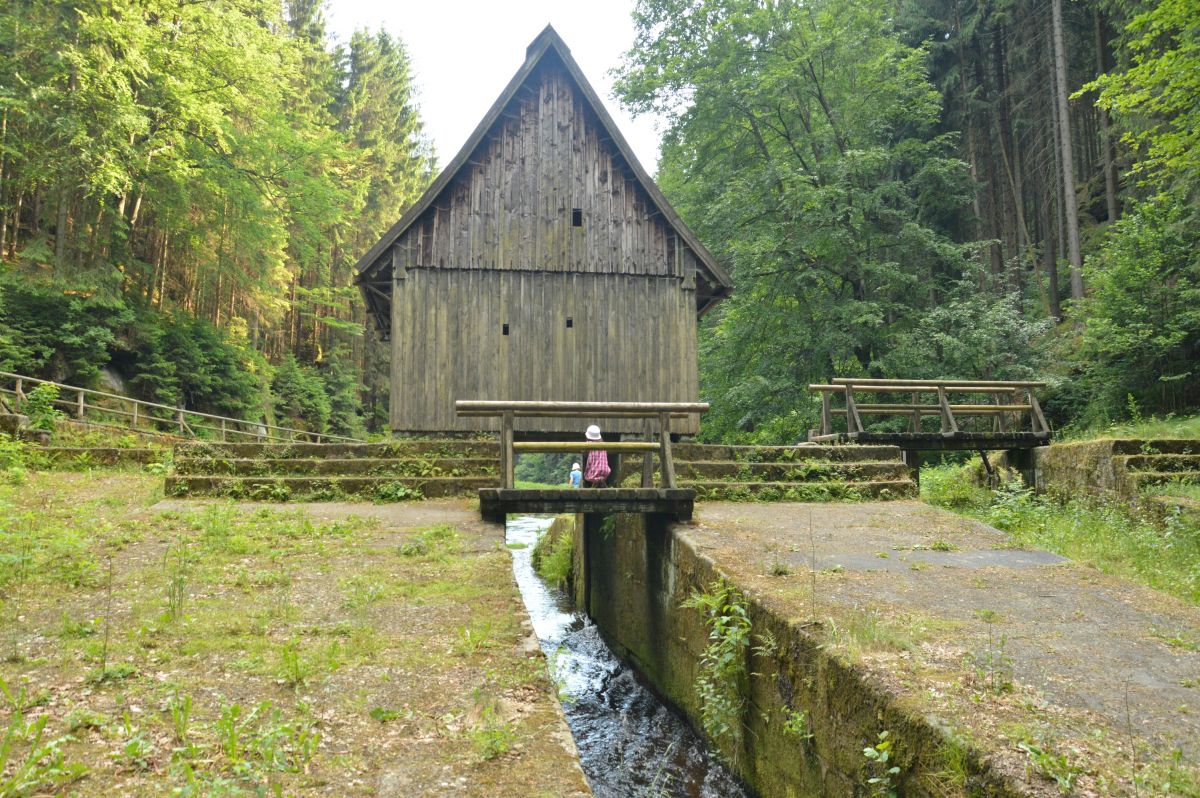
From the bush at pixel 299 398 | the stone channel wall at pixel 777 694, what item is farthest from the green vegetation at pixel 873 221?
the bush at pixel 299 398

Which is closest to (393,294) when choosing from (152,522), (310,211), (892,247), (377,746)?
(152,522)

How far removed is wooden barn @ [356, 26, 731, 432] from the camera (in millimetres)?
13719

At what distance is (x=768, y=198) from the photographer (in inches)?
877

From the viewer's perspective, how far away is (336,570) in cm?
605

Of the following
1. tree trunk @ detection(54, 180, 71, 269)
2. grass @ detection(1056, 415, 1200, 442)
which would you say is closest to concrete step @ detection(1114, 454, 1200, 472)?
grass @ detection(1056, 415, 1200, 442)

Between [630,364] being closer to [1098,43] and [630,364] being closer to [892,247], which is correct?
[892,247]

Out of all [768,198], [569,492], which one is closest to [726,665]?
[569,492]

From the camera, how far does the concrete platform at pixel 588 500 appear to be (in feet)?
25.8

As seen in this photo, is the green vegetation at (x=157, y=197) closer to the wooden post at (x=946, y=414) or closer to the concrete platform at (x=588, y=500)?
the concrete platform at (x=588, y=500)

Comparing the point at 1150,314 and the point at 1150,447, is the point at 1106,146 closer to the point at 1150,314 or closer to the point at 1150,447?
the point at 1150,314

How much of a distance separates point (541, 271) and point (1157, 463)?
33.7ft

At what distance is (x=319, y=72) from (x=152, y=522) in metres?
34.4

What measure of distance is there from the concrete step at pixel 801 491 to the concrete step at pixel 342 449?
3193 millimetres

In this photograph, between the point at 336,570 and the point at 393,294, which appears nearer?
the point at 336,570
